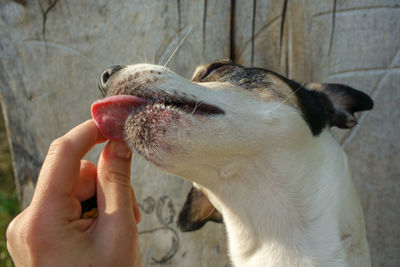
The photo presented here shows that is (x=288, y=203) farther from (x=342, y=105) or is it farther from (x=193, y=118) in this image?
(x=342, y=105)

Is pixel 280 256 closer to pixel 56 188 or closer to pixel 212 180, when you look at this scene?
pixel 212 180

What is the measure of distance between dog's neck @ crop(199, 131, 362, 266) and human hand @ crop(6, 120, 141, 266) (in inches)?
17.6

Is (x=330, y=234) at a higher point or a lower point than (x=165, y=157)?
lower

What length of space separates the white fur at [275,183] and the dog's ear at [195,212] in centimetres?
42

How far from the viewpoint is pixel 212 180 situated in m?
1.65

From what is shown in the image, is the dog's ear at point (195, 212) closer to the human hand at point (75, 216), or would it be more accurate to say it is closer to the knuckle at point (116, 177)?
the human hand at point (75, 216)

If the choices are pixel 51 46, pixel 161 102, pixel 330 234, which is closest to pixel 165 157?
pixel 161 102

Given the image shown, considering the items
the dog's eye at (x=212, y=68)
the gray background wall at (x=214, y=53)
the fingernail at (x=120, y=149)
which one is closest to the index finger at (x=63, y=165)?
the fingernail at (x=120, y=149)

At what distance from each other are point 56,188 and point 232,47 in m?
1.74

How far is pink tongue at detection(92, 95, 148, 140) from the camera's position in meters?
1.49

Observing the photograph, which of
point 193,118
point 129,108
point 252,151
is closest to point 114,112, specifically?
point 129,108

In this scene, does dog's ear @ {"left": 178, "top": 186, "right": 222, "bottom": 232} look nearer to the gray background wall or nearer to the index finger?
the gray background wall

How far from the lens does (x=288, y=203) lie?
1723mm

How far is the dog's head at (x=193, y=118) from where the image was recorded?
1463 mm
